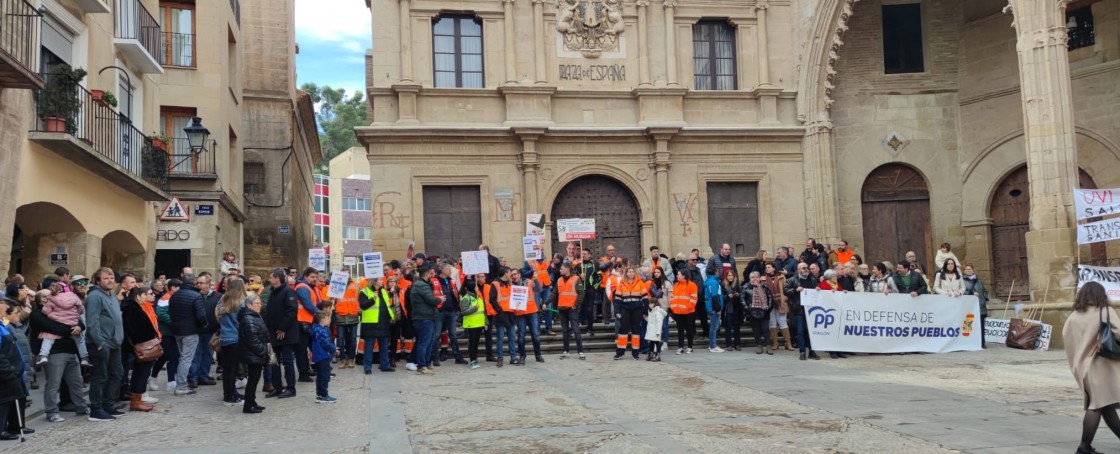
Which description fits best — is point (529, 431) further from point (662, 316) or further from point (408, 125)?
point (408, 125)

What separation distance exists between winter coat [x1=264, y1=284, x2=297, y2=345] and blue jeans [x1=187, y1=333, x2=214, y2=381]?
1.58 m

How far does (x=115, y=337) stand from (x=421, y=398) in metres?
3.59

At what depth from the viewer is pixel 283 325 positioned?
455 inches

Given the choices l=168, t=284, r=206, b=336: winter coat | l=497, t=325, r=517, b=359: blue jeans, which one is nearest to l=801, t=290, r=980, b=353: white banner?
l=497, t=325, r=517, b=359: blue jeans

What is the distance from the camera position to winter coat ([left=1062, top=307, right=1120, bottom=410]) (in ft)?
25.2

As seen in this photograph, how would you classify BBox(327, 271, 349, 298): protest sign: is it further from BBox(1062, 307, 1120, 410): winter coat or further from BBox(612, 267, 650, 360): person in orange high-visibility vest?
BBox(1062, 307, 1120, 410): winter coat

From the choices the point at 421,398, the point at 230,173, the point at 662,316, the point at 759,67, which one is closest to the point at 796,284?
the point at 662,316

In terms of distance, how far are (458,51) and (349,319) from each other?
32.4 ft

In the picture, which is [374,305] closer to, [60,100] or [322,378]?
[322,378]

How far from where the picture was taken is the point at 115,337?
34.7 ft

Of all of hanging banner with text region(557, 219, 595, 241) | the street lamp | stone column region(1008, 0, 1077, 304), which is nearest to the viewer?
stone column region(1008, 0, 1077, 304)

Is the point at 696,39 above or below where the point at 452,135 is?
above

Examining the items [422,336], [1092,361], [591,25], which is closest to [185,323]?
[422,336]

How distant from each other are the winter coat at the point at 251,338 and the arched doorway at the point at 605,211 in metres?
12.7
